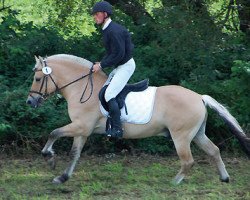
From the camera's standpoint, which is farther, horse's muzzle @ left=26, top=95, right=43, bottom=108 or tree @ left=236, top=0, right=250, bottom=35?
tree @ left=236, top=0, right=250, bottom=35

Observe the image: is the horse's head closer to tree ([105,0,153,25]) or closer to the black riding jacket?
the black riding jacket

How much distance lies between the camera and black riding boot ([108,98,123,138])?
28.6 ft

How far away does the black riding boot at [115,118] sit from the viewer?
872cm

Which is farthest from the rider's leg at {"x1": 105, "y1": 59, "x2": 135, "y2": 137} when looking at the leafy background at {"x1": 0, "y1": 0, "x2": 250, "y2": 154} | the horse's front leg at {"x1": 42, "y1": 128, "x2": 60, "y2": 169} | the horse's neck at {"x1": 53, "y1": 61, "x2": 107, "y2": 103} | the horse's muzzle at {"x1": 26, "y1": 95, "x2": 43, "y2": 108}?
the leafy background at {"x1": 0, "y1": 0, "x2": 250, "y2": 154}

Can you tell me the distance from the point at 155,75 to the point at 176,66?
0.46 meters

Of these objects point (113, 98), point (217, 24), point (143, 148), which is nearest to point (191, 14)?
point (217, 24)

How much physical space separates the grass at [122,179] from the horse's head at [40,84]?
3.68ft

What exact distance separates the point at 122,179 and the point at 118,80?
142 centimetres

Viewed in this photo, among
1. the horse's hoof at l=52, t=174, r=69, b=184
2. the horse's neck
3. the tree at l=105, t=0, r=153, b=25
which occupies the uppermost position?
the horse's neck

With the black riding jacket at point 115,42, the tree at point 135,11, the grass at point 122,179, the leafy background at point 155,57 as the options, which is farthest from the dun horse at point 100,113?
the tree at point 135,11

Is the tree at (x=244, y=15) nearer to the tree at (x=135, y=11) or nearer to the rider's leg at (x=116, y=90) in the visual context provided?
the tree at (x=135, y=11)

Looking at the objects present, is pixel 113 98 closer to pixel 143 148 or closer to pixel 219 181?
pixel 219 181

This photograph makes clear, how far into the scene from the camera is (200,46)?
37.6 ft

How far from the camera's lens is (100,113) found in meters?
8.96
